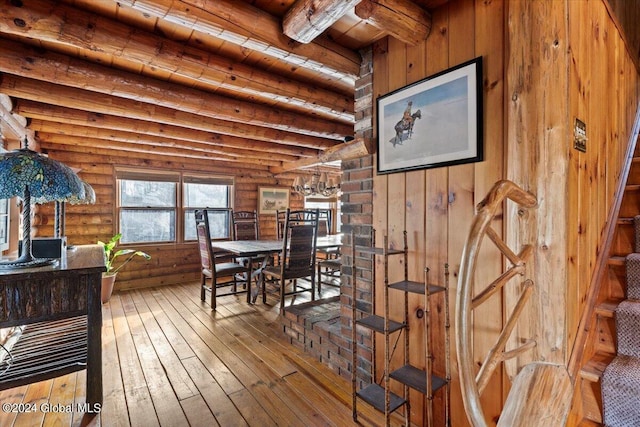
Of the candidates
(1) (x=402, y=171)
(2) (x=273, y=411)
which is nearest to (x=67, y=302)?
(2) (x=273, y=411)

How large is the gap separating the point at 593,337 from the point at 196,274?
212 inches

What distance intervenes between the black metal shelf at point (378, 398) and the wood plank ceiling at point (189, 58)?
60.1 inches

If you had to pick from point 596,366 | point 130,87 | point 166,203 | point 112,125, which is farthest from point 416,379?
point 166,203

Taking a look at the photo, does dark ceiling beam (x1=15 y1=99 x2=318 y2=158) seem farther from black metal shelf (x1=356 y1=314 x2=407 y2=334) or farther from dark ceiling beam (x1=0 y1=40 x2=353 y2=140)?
black metal shelf (x1=356 y1=314 x2=407 y2=334)

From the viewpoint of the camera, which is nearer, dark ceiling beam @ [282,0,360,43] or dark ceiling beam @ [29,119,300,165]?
dark ceiling beam @ [282,0,360,43]

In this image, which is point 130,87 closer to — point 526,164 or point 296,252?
point 296,252

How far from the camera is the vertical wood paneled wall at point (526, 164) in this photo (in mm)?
1109

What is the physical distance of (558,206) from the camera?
110 centimetres

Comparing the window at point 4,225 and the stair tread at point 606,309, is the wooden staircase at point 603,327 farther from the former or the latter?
the window at point 4,225

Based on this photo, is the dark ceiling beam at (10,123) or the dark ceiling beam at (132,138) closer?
the dark ceiling beam at (10,123)

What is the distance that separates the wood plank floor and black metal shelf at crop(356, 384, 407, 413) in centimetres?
22

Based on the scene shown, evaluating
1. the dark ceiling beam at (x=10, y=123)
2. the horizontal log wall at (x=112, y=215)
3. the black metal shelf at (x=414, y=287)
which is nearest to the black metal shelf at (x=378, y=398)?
the black metal shelf at (x=414, y=287)

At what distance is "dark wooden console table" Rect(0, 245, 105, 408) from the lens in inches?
62.9

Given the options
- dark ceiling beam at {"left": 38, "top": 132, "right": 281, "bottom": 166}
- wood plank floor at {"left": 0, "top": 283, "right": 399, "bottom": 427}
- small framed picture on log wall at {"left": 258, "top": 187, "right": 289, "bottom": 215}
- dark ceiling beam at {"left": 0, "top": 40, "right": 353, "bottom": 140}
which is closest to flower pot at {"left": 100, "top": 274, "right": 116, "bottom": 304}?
wood plank floor at {"left": 0, "top": 283, "right": 399, "bottom": 427}
